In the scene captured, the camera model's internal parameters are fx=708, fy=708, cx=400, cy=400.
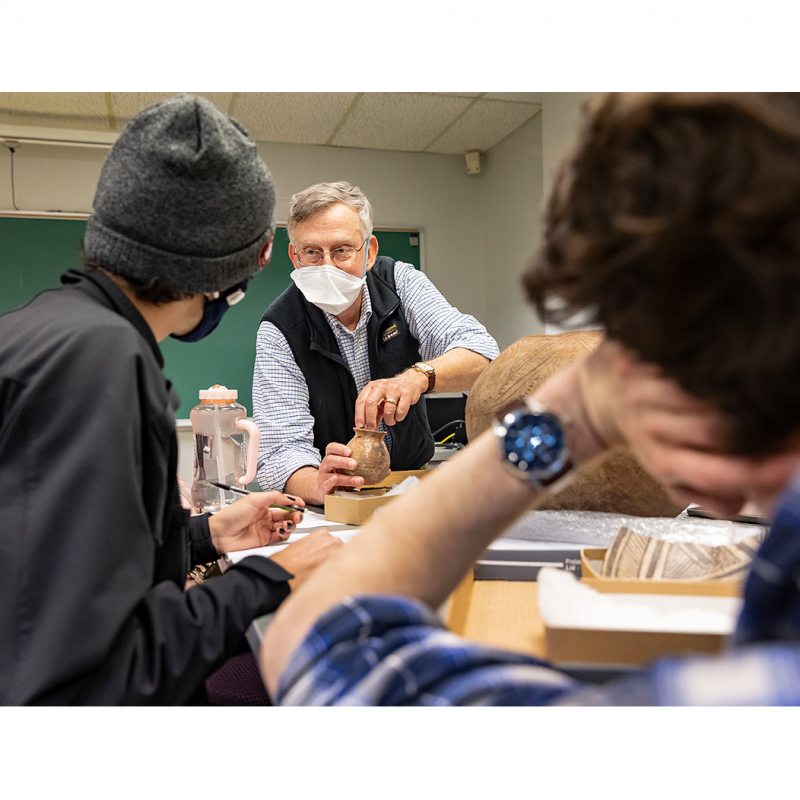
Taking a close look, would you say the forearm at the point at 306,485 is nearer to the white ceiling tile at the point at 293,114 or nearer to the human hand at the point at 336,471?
the human hand at the point at 336,471

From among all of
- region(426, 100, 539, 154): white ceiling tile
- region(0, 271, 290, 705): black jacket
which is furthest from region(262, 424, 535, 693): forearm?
region(426, 100, 539, 154): white ceiling tile

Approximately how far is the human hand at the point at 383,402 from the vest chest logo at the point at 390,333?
339mm

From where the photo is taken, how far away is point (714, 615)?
22.4 inches

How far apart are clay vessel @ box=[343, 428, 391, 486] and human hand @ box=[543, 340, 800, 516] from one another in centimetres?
84

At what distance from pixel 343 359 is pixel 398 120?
7.23ft

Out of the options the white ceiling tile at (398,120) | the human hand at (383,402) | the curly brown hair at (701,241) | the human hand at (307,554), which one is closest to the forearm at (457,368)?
the human hand at (383,402)

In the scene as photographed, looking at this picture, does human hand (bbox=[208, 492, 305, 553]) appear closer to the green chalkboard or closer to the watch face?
the watch face

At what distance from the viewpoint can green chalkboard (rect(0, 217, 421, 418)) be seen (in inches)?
142

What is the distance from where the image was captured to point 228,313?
11.4 ft

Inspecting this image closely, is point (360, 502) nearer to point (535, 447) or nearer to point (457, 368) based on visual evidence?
point (457, 368)

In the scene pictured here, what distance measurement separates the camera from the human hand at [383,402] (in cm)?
134

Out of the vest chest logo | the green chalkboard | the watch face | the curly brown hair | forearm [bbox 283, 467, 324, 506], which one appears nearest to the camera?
the curly brown hair
